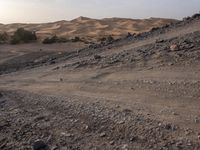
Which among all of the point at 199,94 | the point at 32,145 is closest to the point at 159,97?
the point at 199,94

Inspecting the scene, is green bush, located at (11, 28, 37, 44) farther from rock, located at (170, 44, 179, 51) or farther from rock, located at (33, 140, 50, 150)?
rock, located at (33, 140, 50, 150)

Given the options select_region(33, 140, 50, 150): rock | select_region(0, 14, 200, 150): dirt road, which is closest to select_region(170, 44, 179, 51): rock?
select_region(0, 14, 200, 150): dirt road

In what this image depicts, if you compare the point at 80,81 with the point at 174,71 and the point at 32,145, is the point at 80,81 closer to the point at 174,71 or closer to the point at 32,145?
the point at 174,71

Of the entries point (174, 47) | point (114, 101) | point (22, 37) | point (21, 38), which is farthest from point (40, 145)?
point (22, 37)

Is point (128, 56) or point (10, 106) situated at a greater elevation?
point (128, 56)

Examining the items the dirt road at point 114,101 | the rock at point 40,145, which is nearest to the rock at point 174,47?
the dirt road at point 114,101

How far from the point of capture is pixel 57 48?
73.9ft

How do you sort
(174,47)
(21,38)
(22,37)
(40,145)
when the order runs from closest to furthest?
(40,145)
(174,47)
(21,38)
(22,37)

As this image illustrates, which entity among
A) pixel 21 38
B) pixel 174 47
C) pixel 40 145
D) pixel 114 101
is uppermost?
pixel 174 47

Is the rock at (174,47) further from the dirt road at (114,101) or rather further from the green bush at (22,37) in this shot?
the green bush at (22,37)

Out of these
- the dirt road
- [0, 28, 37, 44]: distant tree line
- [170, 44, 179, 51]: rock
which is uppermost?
[170, 44, 179, 51]: rock

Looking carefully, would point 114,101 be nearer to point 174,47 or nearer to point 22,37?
point 174,47

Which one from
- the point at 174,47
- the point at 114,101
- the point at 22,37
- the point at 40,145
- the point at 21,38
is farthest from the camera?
the point at 22,37

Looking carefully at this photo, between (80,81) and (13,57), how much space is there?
980 centimetres
